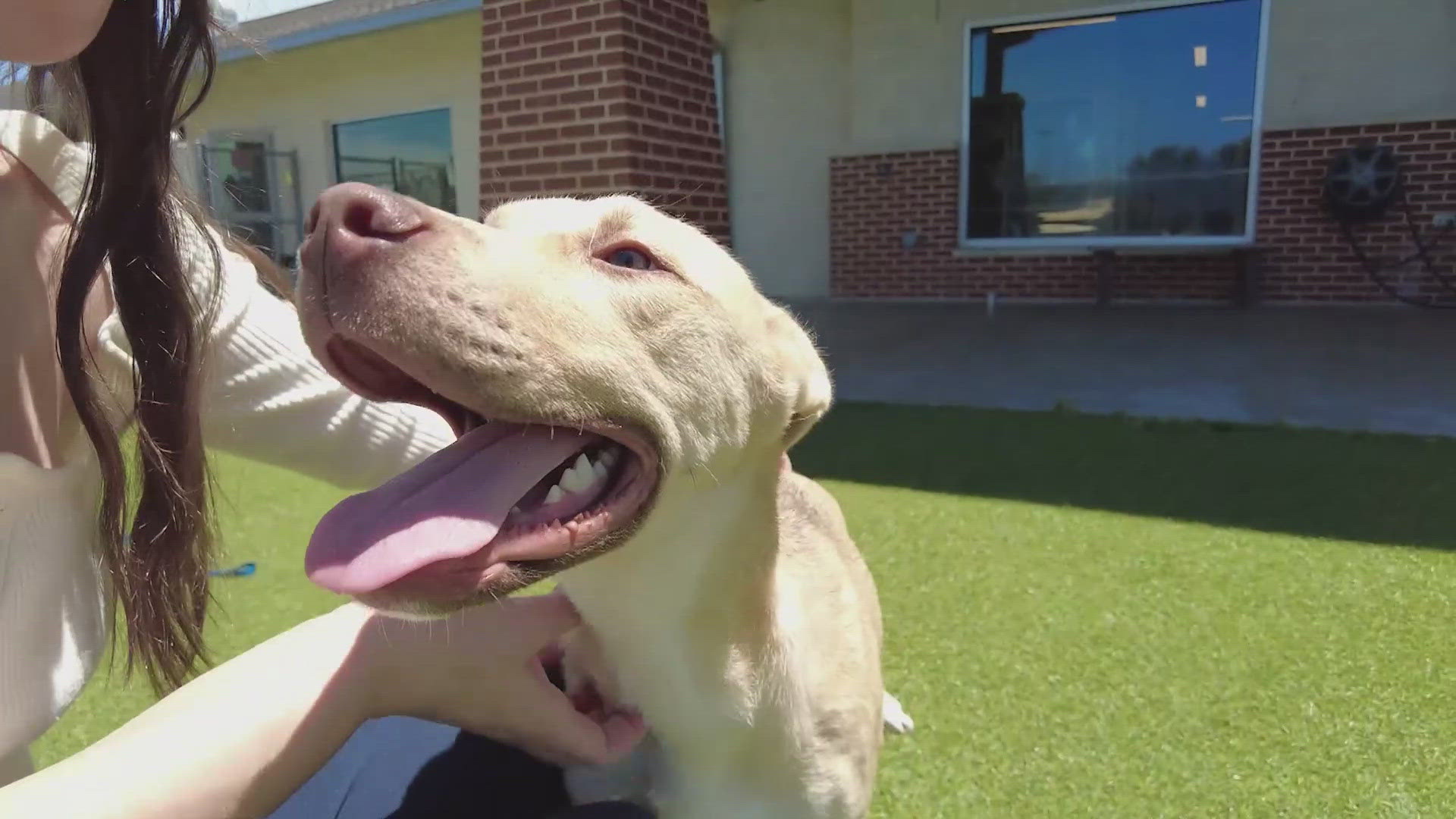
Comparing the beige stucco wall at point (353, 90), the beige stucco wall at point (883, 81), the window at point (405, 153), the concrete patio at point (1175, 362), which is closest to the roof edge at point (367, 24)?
the beige stucco wall at point (353, 90)

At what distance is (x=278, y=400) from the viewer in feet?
5.74

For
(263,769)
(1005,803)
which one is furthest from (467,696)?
(1005,803)

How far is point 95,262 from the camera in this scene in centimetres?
143

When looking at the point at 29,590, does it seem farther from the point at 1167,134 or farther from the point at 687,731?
the point at 1167,134

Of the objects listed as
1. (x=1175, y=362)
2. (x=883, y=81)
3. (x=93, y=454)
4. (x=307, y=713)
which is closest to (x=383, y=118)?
(x=883, y=81)

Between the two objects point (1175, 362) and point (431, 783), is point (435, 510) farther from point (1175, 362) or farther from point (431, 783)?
point (1175, 362)

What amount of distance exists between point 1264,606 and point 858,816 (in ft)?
6.40

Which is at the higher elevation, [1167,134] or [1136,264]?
[1167,134]

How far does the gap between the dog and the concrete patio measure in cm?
420

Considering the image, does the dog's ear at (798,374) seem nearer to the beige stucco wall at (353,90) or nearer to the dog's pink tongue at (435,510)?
the dog's pink tongue at (435,510)

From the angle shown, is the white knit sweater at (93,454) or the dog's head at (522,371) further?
the white knit sweater at (93,454)

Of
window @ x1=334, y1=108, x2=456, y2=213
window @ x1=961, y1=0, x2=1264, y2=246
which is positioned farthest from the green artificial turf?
window @ x1=334, y1=108, x2=456, y2=213

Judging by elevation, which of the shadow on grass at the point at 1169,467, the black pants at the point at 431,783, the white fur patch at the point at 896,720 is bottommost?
the white fur patch at the point at 896,720

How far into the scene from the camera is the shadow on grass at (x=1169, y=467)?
373 cm
